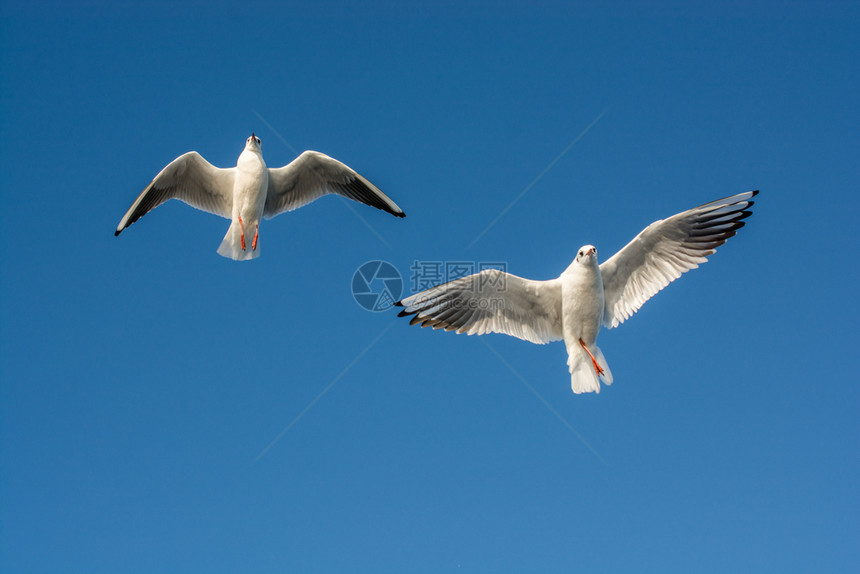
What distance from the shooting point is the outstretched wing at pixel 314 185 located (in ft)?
35.0

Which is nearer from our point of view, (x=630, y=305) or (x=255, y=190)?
(x=630, y=305)

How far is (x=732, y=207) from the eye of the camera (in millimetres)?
9078

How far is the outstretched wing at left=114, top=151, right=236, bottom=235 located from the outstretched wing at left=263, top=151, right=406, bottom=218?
0.58 metres

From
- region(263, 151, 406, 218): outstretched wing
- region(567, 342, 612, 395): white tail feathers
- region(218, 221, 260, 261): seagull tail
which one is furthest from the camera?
region(263, 151, 406, 218): outstretched wing

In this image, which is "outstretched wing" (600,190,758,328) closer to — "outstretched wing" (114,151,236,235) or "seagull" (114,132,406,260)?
"seagull" (114,132,406,260)

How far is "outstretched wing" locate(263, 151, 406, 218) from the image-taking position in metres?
10.7

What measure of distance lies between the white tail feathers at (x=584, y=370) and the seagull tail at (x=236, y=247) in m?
4.11

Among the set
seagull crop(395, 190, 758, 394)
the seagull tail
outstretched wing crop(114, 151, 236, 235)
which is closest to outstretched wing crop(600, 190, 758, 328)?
seagull crop(395, 190, 758, 394)

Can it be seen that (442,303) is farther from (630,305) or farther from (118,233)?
(118,233)

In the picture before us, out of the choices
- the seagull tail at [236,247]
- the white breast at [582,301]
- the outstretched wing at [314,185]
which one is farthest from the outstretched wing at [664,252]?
the seagull tail at [236,247]

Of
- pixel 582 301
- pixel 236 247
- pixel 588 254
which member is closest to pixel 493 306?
pixel 582 301

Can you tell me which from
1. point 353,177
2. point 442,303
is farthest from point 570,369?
point 353,177

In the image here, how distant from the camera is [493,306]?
→ 30.1ft

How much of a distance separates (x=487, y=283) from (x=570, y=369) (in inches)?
50.4
